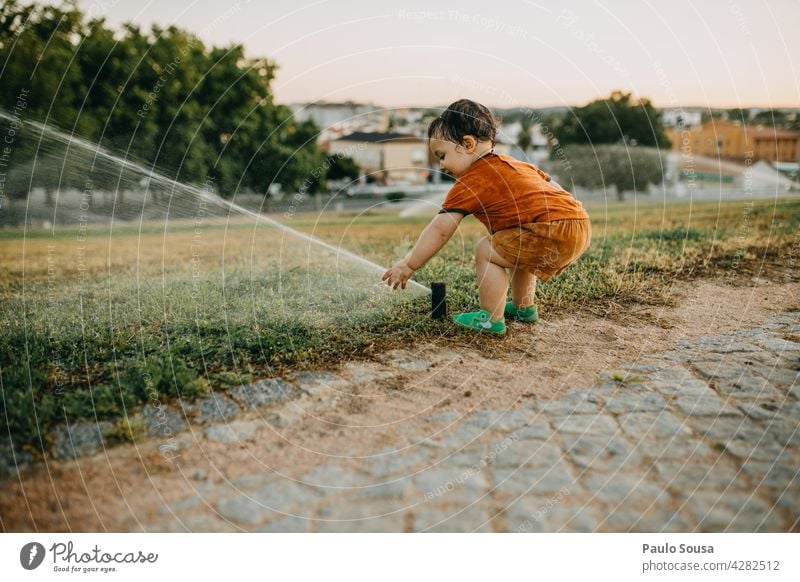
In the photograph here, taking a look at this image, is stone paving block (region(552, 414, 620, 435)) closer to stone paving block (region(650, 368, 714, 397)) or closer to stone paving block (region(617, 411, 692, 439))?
stone paving block (region(617, 411, 692, 439))

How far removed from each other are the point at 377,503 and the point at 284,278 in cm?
293

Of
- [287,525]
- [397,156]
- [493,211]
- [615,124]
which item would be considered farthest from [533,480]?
[615,124]

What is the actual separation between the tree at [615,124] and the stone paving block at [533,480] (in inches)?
1002

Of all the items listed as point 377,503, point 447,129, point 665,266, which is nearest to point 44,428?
point 377,503

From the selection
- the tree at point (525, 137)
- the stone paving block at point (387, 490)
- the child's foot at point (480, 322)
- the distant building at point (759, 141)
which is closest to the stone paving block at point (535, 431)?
the stone paving block at point (387, 490)

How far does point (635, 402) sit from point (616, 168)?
2551 centimetres

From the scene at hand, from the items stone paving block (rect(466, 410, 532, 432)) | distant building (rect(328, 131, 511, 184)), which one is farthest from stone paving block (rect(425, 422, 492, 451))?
distant building (rect(328, 131, 511, 184))

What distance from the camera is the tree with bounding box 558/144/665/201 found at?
24922 millimetres

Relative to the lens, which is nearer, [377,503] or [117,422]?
[377,503]

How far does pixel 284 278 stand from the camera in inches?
179

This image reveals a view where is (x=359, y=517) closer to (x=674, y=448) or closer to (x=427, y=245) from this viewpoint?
(x=674, y=448)

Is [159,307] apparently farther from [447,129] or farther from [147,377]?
[447,129]

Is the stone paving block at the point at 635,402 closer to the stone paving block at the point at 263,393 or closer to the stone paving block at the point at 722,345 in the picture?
the stone paving block at the point at 722,345

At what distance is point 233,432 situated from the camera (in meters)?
2.19
